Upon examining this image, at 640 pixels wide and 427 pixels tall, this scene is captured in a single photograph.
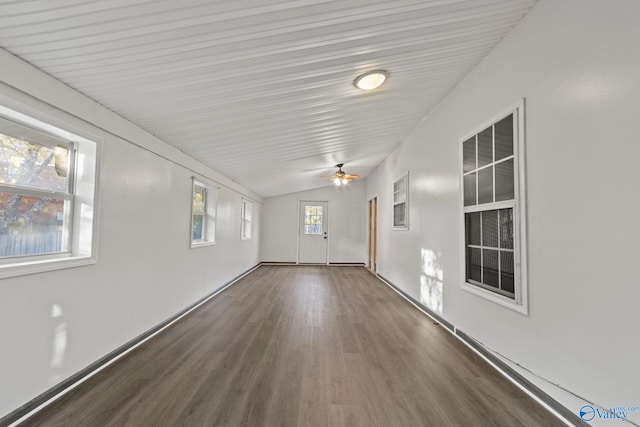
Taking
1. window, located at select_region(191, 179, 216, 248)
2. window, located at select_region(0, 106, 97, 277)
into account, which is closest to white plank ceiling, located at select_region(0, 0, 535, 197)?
window, located at select_region(0, 106, 97, 277)

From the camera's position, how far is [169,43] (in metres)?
1.58

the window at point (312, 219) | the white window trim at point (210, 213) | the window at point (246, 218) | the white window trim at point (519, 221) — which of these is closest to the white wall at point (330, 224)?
the window at point (312, 219)

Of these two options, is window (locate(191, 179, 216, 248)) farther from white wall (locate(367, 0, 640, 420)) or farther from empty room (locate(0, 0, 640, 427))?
white wall (locate(367, 0, 640, 420))

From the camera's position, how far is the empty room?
1.43 m

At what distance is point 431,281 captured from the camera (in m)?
3.51

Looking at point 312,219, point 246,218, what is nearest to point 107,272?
point 246,218

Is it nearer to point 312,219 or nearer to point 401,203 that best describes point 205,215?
point 401,203

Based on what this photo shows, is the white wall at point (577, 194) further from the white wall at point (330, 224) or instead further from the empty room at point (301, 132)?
the white wall at point (330, 224)

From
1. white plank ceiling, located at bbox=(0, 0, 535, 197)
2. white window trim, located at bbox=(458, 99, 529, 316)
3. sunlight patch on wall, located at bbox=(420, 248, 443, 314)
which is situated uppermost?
white plank ceiling, located at bbox=(0, 0, 535, 197)

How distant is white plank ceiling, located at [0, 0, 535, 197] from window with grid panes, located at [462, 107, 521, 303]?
2.62 feet

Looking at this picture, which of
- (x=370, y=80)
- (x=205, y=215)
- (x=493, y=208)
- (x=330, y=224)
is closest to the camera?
(x=493, y=208)

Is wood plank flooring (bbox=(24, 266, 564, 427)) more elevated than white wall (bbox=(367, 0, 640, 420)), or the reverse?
white wall (bbox=(367, 0, 640, 420))

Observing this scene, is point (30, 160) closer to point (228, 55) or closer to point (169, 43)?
point (169, 43)

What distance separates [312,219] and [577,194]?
729 cm
